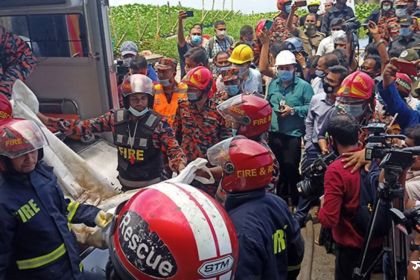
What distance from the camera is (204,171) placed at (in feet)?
10.00

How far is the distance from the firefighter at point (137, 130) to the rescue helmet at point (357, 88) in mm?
1716

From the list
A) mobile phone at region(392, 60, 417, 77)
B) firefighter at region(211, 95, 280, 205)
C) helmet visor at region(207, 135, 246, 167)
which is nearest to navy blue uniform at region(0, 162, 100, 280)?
helmet visor at region(207, 135, 246, 167)

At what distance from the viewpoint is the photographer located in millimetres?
3082

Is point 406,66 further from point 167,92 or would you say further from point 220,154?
point 167,92

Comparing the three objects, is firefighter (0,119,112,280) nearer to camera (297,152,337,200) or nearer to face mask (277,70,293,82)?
camera (297,152,337,200)

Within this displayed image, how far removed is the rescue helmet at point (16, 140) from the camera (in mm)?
2467

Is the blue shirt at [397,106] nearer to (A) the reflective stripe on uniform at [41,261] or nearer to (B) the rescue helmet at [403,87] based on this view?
(B) the rescue helmet at [403,87]

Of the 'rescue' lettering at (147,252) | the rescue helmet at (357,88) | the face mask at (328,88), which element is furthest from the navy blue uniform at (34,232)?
the face mask at (328,88)

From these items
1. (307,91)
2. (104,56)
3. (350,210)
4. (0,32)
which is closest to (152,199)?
(350,210)

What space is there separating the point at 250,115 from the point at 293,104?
1.66 m

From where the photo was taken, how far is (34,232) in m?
2.52

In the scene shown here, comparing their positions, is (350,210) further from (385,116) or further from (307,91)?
(307,91)

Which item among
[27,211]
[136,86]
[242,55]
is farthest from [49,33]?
[27,211]

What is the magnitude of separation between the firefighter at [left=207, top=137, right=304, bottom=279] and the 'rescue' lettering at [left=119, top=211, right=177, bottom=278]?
0.72 m
